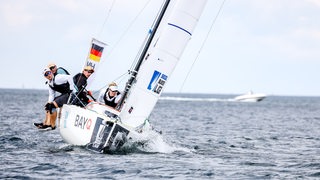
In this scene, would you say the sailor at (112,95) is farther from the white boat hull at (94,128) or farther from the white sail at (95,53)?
the white sail at (95,53)

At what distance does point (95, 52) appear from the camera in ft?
58.7

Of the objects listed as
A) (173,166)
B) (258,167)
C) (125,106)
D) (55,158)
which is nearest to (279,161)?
(258,167)

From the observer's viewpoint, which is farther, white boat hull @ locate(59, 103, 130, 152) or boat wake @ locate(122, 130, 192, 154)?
boat wake @ locate(122, 130, 192, 154)

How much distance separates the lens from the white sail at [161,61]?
46.4ft

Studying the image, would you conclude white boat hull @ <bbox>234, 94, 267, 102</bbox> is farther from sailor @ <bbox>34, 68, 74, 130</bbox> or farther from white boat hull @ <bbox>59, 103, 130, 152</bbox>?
white boat hull @ <bbox>59, 103, 130, 152</bbox>

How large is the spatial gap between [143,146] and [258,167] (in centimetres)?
335

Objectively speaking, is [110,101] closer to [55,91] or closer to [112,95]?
[112,95]

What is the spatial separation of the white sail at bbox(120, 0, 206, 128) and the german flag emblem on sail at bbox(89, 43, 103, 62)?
12.7 ft

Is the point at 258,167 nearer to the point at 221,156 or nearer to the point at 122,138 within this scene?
the point at 221,156

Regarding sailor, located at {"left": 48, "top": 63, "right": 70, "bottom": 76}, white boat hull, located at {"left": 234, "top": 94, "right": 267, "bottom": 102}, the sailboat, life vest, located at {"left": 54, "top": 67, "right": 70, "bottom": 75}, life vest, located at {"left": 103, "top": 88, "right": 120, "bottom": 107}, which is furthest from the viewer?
white boat hull, located at {"left": 234, "top": 94, "right": 267, "bottom": 102}

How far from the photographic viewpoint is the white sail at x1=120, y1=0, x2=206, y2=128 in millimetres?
14156

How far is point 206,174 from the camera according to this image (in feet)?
38.9

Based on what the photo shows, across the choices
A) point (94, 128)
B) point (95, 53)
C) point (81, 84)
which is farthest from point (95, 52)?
point (94, 128)

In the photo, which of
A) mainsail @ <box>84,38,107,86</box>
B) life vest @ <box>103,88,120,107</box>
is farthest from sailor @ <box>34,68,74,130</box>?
mainsail @ <box>84,38,107,86</box>
